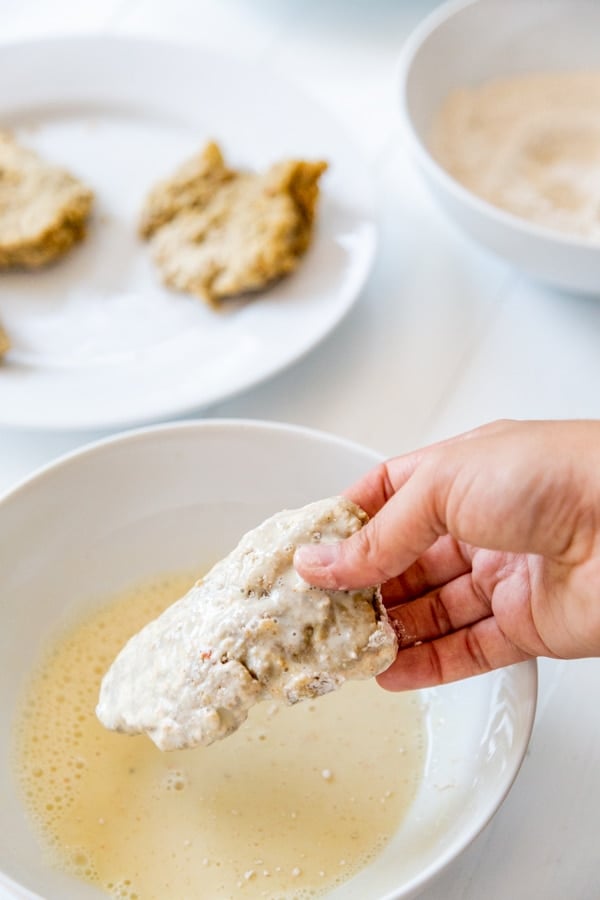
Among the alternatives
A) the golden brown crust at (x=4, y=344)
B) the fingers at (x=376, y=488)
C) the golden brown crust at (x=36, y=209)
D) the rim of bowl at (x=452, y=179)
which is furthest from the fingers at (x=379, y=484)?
the golden brown crust at (x=36, y=209)

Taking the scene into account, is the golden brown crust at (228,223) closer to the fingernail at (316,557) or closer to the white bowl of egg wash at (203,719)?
the white bowl of egg wash at (203,719)

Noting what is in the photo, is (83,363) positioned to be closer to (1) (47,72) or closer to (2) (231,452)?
(2) (231,452)

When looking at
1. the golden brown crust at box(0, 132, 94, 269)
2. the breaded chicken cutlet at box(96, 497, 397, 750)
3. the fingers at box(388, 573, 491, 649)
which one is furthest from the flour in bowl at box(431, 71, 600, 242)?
the breaded chicken cutlet at box(96, 497, 397, 750)

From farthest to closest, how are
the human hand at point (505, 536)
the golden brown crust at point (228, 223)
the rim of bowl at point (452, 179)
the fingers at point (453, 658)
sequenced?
the golden brown crust at point (228, 223) < the rim of bowl at point (452, 179) < the fingers at point (453, 658) < the human hand at point (505, 536)

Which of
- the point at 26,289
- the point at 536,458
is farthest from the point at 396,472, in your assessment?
the point at 26,289

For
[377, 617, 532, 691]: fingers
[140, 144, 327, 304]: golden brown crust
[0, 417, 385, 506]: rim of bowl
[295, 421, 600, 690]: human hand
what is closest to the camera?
[295, 421, 600, 690]: human hand

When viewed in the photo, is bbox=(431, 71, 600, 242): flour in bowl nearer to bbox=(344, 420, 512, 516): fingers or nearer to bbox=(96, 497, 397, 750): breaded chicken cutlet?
bbox=(344, 420, 512, 516): fingers

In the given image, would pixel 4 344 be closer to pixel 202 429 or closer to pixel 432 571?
pixel 202 429
